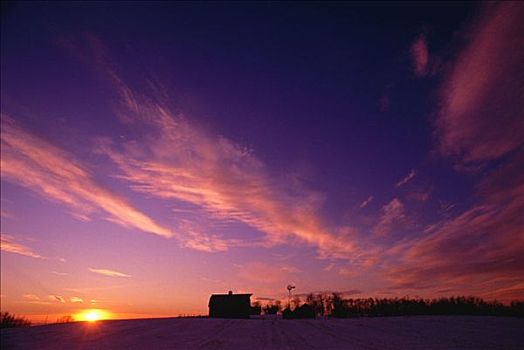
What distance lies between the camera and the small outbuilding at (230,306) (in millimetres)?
57344

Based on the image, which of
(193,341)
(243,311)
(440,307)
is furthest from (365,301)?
(193,341)

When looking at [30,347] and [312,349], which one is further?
[30,347]

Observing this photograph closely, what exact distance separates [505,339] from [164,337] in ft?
66.1

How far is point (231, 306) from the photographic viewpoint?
58.0 meters

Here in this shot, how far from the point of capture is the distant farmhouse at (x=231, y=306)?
5734cm

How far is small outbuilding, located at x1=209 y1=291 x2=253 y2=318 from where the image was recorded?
188 feet

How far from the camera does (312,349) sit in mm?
16438

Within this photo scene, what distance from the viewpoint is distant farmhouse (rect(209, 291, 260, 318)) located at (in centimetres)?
5734

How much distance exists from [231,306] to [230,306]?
17 centimetres

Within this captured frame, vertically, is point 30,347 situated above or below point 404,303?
below

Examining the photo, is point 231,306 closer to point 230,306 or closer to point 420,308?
point 230,306

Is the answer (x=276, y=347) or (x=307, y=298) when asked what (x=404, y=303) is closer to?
(x=307, y=298)

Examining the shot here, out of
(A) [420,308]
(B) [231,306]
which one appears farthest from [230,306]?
(A) [420,308]

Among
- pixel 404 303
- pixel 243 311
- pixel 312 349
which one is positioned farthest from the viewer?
pixel 404 303
